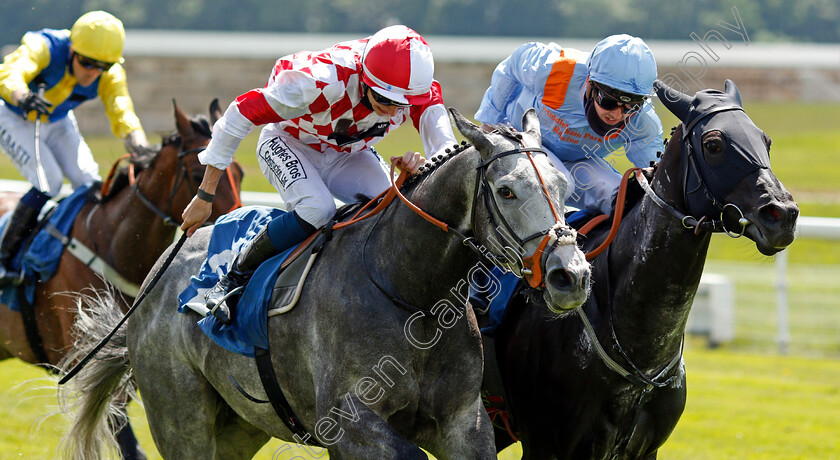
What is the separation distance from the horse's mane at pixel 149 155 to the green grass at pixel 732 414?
3.96ft

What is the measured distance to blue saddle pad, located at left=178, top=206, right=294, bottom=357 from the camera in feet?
13.1

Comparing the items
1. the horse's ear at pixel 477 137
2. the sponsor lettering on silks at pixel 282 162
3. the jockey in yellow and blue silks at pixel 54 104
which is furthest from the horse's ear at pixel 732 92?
A: the jockey in yellow and blue silks at pixel 54 104

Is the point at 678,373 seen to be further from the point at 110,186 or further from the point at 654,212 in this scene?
the point at 110,186

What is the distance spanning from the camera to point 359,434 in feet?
11.5

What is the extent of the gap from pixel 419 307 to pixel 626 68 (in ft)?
4.37

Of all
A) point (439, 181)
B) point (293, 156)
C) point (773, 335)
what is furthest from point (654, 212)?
point (773, 335)

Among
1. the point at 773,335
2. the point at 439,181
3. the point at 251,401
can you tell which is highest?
the point at 439,181

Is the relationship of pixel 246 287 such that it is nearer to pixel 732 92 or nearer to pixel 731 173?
pixel 731 173

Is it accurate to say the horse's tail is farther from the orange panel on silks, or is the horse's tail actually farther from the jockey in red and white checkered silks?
the orange panel on silks

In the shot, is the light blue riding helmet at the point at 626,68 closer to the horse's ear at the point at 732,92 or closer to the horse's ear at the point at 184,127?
the horse's ear at the point at 732,92

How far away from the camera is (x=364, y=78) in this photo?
3.79m

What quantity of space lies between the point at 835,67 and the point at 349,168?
101 ft

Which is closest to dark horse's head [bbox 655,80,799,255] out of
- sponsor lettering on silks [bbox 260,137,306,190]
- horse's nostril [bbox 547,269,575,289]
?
horse's nostril [bbox 547,269,575,289]

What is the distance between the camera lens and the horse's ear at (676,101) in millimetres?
3803
